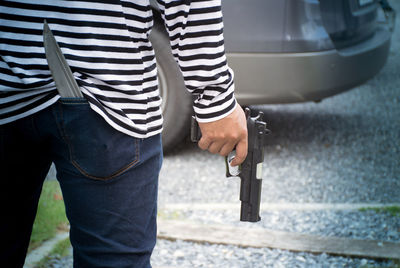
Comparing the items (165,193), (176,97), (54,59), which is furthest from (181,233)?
(54,59)

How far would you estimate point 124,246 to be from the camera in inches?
49.8

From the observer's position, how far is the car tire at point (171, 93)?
352 centimetres

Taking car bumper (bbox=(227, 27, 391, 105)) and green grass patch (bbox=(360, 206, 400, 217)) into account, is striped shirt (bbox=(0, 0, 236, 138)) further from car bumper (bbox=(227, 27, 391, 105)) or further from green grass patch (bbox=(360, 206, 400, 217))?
car bumper (bbox=(227, 27, 391, 105))

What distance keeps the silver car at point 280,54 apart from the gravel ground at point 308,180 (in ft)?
1.56

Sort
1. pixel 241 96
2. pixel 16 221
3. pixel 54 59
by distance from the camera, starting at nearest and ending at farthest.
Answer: pixel 54 59 → pixel 16 221 → pixel 241 96

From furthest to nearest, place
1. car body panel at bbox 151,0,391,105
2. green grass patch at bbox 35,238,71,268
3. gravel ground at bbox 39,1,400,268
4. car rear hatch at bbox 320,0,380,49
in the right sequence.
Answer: car rear hatch at bbox 320,0,380,49, car body panel at bbox 151,0,391,105, gravel ground at bbox 39,1,400,268, green grass patch at bbox 35,238,71,268

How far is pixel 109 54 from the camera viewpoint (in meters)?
1.13

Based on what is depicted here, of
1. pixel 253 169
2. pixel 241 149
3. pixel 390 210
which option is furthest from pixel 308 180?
pixel 241 149

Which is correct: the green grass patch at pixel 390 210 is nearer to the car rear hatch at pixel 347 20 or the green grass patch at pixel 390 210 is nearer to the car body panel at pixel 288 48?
the car body panel at pixel 288 48

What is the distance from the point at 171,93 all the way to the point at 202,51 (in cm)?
243

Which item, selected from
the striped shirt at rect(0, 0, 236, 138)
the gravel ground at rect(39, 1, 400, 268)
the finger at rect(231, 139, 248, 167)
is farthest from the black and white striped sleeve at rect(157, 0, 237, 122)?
the gravel ground at rect(39, 1, 400, 268)

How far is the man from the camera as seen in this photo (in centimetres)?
113

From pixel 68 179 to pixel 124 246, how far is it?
8.5 inches

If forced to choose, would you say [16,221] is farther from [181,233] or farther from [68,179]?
[181,233]
